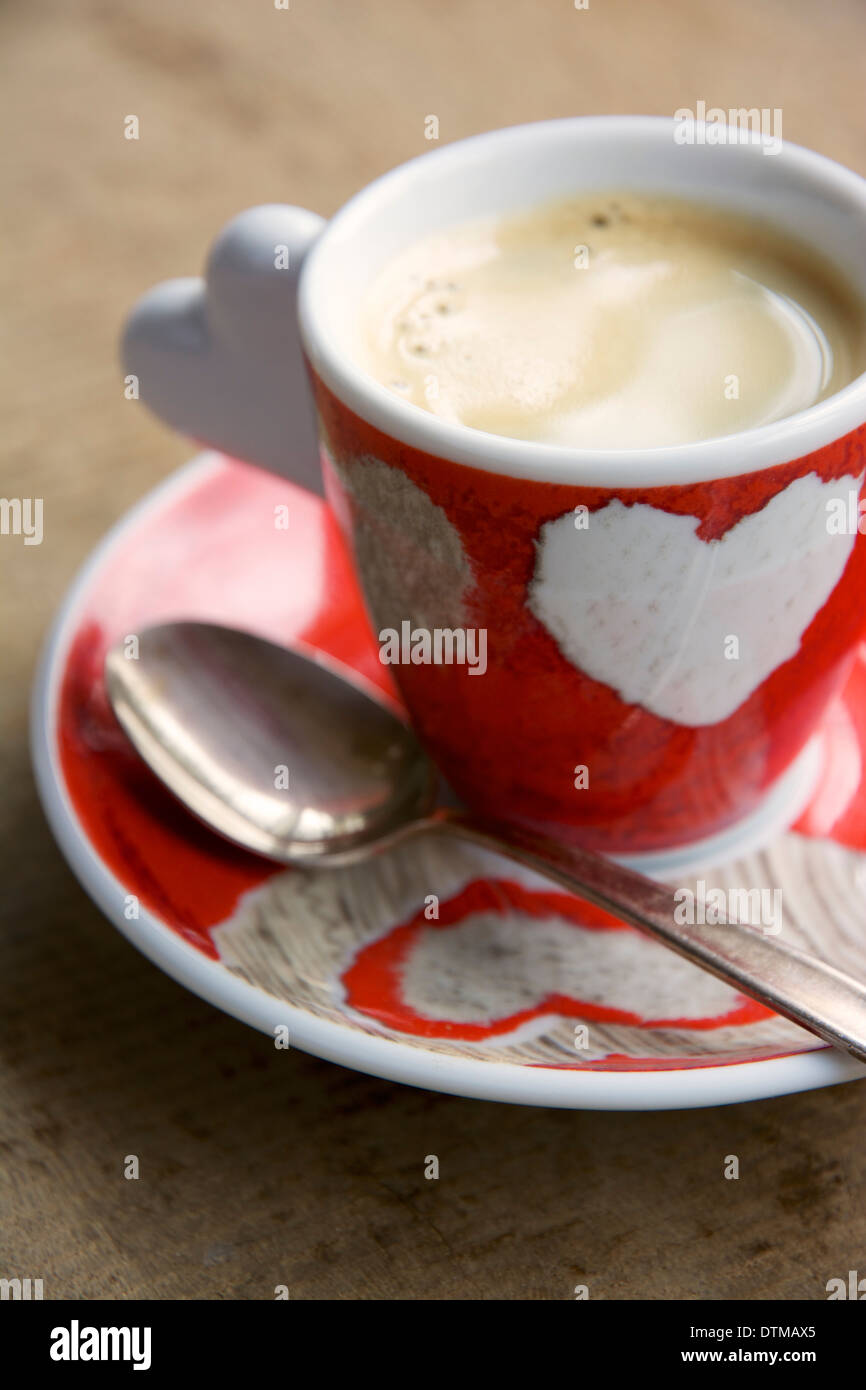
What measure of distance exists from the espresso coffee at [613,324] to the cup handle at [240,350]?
60 mm

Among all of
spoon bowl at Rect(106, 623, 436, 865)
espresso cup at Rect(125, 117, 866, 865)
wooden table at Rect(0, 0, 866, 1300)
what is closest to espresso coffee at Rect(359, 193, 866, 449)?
espresso cup at Rect(125, 117, 866, 865)

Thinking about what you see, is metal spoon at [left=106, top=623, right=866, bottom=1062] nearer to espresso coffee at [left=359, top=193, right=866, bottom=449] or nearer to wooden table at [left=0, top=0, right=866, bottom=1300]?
wooden table at [left=0, top=0, right=866, bottom=1300]

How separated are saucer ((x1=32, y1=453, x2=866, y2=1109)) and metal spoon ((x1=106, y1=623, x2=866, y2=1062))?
19mm

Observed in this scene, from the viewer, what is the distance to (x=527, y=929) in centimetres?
77

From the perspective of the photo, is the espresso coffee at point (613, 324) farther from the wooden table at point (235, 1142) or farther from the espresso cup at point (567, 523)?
the wooden table at point (235, 1142)

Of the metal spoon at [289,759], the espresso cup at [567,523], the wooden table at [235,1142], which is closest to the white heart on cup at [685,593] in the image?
the espresso cup at [567,523]

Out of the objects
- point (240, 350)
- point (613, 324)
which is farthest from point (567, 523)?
point (240, 350)

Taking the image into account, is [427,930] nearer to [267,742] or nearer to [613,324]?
[267,742]

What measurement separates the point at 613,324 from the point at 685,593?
200mm

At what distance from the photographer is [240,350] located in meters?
0.87

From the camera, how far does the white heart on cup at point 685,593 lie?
65 centimetres

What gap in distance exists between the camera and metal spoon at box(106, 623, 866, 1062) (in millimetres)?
796

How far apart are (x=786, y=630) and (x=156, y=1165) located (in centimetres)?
42
